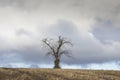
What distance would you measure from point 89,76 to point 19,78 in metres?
11.4

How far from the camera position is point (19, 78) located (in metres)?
45.4

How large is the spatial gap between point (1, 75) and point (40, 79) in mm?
4937

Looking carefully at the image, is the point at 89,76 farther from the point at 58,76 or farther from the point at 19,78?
the point at 19,78

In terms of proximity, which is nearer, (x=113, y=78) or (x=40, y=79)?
(x=40, y=79)

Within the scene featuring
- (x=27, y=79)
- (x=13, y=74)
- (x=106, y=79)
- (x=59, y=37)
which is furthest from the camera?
(x=59, y=37)

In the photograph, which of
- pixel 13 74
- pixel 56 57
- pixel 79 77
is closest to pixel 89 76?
pixel 79 77

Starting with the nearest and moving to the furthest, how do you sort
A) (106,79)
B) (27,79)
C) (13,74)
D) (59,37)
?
(27,79), (13,74), (106,79), (59,37)

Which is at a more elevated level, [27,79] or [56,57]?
[56,57]

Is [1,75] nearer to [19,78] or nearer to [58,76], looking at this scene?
[19,78]

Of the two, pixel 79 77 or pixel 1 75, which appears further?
pixel 79 77

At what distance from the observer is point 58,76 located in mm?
50000

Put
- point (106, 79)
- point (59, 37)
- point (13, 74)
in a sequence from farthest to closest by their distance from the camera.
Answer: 1. point (59, 37)
2. point (106, 79)
3. point (13, 74)

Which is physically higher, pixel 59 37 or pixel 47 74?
pixel 59 37

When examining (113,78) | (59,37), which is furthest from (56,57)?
(113,78)
